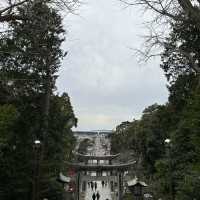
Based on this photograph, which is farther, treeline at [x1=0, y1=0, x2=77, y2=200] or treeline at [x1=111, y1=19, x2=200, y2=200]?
treeline at [x1=111, y1=19, x2=200, y2=200]

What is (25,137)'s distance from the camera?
28.6m

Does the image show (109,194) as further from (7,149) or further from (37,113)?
(7,149)

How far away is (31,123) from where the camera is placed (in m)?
30.9

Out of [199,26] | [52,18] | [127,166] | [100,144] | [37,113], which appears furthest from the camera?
[100,144]

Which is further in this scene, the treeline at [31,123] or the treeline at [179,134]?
the treeline at [179,134]

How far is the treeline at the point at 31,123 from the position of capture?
1981 cm

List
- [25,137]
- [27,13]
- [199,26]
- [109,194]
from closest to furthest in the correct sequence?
[199,26] → [27,13] → [25,137] → [109,194]

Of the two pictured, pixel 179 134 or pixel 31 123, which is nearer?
pixel 31 123

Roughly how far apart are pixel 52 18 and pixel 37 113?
2043cm

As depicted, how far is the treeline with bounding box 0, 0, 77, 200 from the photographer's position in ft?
65.0

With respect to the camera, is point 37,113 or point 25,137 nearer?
point 25,137

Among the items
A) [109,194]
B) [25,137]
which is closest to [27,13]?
[25,137]

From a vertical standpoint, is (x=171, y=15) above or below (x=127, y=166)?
above

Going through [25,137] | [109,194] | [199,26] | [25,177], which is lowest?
[109,194]
